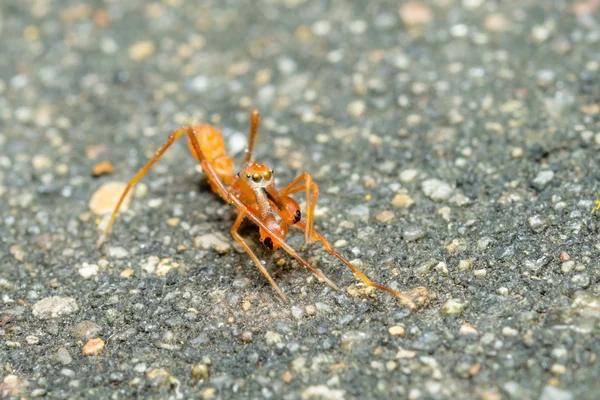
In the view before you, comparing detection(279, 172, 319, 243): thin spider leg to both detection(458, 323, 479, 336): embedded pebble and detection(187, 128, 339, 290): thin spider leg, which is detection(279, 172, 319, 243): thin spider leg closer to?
detection(187, 128, 339, 290): thin spider leg

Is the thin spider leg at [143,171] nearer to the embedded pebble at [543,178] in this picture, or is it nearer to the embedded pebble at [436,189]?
the embedded pebble at [436,189]

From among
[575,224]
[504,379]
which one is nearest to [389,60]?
[575,224]

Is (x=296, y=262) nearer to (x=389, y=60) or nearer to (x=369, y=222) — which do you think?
(x=369, y=222)

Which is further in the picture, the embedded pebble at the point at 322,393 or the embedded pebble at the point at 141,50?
the embedded pebble at the point at 141,50

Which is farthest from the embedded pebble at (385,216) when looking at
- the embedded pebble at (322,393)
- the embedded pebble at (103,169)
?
the embedded pebble at (103,169)

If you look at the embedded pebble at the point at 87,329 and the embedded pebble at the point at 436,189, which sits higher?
the embedded pebble at the point at 436,189

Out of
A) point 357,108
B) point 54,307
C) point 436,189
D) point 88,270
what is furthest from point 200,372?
point 357,108
